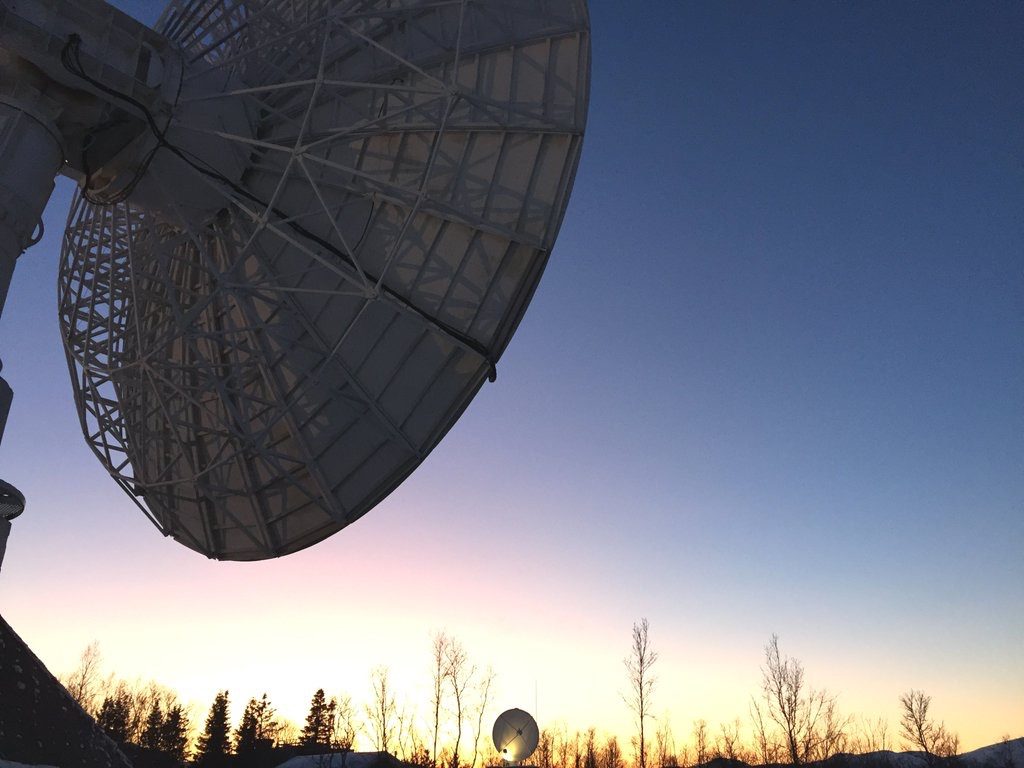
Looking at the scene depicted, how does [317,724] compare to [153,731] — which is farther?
[317,724]

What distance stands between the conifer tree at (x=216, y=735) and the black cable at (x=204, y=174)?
225 ft

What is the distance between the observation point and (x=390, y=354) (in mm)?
18453

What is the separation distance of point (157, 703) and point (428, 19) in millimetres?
87221

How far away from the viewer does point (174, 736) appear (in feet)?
265

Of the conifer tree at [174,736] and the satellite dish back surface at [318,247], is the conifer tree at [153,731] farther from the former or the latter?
the satellite dish back surface at [318,247]

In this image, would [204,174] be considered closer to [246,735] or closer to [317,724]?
[246,735]

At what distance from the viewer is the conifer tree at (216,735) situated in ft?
239

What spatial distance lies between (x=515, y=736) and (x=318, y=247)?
14.5 m

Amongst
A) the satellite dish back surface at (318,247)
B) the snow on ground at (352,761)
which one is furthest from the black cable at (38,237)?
the snow on ground at (352,761)

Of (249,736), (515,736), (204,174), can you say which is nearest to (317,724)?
(249,736)

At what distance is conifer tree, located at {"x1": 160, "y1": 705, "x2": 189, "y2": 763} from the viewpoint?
79188mm

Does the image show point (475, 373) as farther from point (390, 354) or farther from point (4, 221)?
point (4, 221)

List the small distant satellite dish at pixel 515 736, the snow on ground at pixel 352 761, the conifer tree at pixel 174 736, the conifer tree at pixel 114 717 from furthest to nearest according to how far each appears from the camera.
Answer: the conifer tree at pixel 174 736 → the conifer tree at pixel 114 717 → the snow on ground at pixel 352 761 → the small distant satellite dish at pixel 515 736

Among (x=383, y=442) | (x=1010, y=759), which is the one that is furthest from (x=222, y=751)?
(x=383, y=442)
